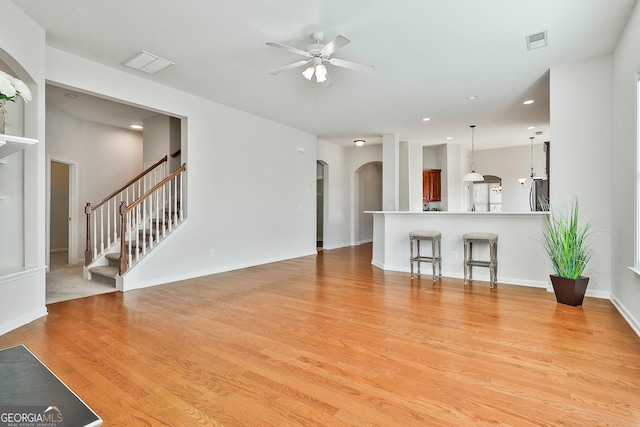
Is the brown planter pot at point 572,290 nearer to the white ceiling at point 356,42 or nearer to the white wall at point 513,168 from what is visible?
the white ceiling at point 356,42

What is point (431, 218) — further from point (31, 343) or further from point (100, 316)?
point (31, 343)

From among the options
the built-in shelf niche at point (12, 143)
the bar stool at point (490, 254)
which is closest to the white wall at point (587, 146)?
the bar stool at point (490, 254)

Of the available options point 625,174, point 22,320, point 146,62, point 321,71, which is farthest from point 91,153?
point 625,174

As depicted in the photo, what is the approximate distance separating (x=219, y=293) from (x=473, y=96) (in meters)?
4.80

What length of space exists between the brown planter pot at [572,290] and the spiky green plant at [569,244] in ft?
0.24

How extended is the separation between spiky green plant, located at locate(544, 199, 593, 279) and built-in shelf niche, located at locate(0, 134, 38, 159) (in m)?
4.90

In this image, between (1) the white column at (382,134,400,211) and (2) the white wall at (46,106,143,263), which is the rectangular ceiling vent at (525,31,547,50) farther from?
(2) the white wall at (46,106,143,263)

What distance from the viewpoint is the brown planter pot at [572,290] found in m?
3.60

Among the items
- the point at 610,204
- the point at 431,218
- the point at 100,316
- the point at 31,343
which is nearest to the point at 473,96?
the point at 431,218

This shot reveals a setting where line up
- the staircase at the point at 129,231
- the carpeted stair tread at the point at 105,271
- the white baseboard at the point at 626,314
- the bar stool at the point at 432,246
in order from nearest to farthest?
the white baseboard at the point at 626,314
the staircase at the point at 129,231
the carpeted stair tread at the point at 105,271
the bar stool at the point at 432,246

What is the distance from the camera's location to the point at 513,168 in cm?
957

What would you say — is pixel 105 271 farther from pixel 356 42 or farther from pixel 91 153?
pixel 356 42

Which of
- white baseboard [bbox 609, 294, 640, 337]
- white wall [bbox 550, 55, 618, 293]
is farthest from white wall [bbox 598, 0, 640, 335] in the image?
white wall [bbox 550, 55, 618, 293]

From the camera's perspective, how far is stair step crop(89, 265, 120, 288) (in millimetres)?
4610
